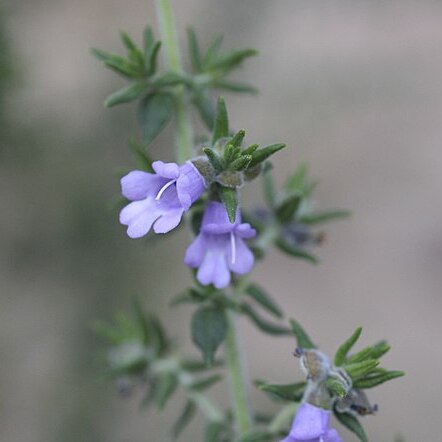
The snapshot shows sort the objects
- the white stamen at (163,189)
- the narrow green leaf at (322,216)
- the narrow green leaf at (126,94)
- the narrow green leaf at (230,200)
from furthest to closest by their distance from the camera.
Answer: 1. the narrow green leaf at (322,216)
2. the narrow green leaf at (126,94)
3. the white stamen at (163,189)
4. the narrow green leaf at (230,200)

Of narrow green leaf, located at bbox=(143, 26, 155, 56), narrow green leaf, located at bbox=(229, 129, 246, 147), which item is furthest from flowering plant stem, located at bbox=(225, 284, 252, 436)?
narrow green leaf, located at bbox=(143, 26, 155, 56)

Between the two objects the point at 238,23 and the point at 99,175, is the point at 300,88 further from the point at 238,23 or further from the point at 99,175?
the point at 99,175

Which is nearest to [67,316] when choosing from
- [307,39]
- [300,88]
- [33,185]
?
[33,185]

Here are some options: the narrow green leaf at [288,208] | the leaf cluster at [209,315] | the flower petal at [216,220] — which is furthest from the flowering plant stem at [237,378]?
the flower petal at [216,220]

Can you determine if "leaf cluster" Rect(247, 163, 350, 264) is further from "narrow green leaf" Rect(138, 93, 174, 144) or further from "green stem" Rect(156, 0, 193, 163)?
"narrow green leaf" Rect(138, 93, 174, 144)

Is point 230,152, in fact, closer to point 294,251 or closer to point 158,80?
point 158,80

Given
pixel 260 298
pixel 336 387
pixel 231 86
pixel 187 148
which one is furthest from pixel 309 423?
pixel 231 86

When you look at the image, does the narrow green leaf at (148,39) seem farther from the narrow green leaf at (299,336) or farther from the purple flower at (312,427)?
the purple flower at (312,427)
